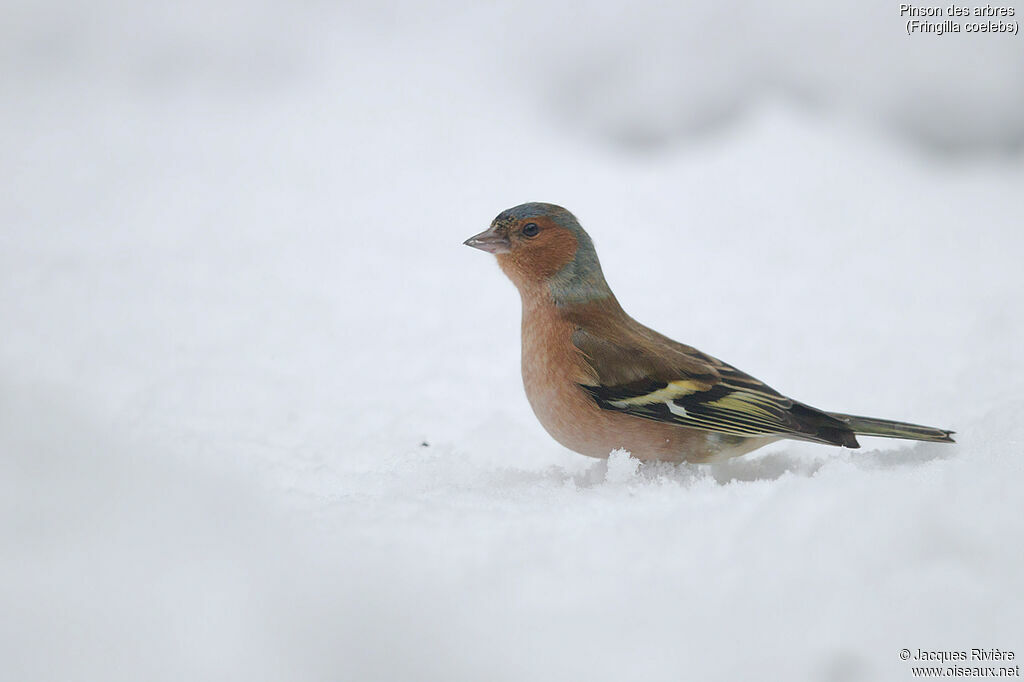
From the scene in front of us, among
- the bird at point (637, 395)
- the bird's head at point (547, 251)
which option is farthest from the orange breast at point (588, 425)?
the bird's head at point (547, 251)

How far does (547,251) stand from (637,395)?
72cm

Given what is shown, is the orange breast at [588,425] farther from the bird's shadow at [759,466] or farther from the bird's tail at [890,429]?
the bird's tail at [890,429]

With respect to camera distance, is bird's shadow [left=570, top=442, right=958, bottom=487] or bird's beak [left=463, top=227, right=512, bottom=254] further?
bird's beak [left=463, top=227, right=512, bottom=254]

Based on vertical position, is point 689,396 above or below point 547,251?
below

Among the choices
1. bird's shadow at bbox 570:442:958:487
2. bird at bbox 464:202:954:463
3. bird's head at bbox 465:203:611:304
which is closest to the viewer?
bird's shadow at bbox 570:442:958:487

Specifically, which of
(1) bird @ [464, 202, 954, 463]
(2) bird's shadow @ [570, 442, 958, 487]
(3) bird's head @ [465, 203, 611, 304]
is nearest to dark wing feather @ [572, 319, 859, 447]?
(1) bird @ [464, 202, 954, 463]

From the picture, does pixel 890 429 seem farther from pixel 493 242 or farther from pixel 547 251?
pixel 493 242

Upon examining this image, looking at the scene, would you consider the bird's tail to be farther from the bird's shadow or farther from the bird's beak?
the bird's beak

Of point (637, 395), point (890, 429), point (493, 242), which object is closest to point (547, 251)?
point (493, 242)

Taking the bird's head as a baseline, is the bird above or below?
below

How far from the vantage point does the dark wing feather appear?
3.09 metres

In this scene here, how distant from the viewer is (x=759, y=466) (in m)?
3.31

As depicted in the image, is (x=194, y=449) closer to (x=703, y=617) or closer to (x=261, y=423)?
(x=261, y=423)

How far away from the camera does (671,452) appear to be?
3.18m
